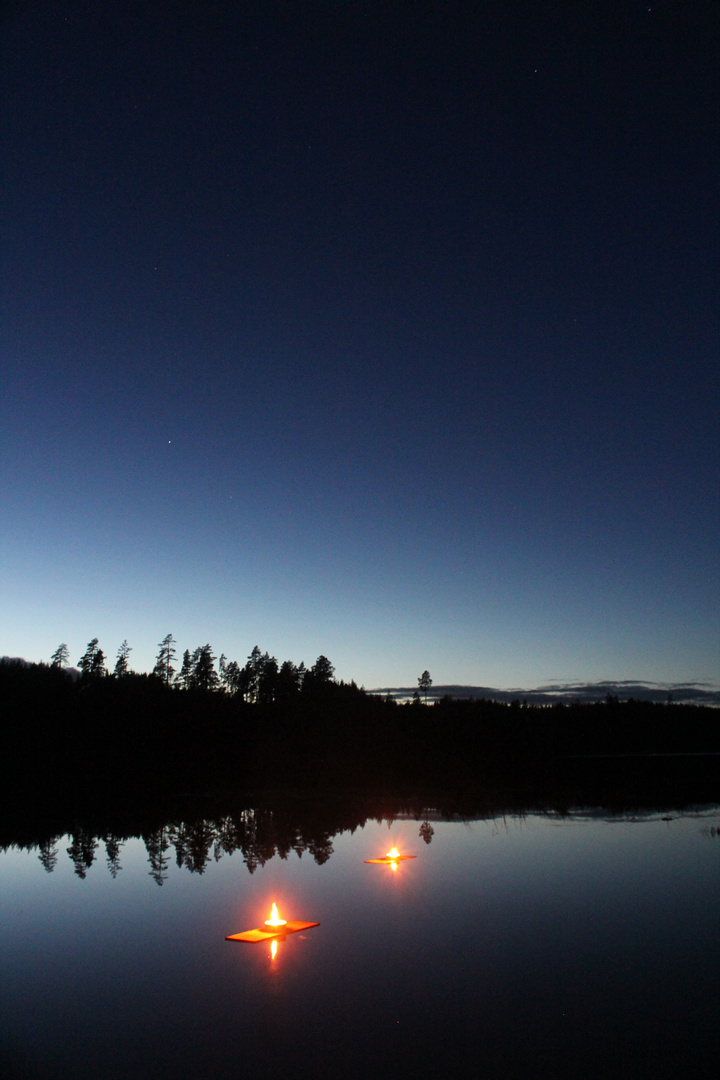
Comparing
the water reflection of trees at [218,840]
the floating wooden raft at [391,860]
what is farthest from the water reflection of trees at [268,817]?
the floating wooden raft at [391,860]

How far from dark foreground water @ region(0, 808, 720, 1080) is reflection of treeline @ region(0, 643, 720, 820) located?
22979 millimetres

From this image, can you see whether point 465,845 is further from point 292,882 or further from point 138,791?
point 138,791

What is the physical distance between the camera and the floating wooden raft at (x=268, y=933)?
13.2 metres

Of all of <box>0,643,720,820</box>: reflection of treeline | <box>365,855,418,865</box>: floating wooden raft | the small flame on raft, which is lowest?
<box>365,855,418,865</box>: floating wooden raft

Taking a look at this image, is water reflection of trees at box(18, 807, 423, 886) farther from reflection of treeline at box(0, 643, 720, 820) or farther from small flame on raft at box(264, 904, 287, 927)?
reflection of treeline at box(0, 643, 720, 820)

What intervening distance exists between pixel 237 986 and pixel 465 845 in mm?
13510

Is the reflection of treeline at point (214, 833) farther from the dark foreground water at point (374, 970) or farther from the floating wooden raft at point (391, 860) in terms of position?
the floating wooden raft at point (391, 860)

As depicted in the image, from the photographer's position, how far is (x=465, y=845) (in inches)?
899

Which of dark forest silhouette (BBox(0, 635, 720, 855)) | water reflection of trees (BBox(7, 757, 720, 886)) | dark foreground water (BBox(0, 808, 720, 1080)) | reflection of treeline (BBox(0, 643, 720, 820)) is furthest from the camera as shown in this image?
reflection of treeline (BBox(0, 643, 720, 820))

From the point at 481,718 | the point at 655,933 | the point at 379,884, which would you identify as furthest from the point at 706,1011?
the point at 481,718

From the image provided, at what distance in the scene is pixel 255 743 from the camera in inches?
2758

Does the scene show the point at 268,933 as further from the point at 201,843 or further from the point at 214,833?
the point at 214,833

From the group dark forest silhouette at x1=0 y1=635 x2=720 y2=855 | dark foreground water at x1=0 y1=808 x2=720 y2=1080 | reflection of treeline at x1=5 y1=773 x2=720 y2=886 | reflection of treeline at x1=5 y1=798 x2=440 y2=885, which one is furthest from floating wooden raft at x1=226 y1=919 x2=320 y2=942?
dark forest silhouette at x1=0 y1=635 x2=720 y2=855

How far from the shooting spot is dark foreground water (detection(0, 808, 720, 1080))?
846 centimetres
